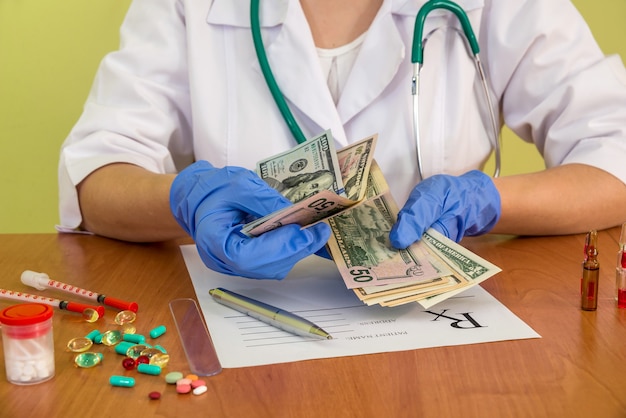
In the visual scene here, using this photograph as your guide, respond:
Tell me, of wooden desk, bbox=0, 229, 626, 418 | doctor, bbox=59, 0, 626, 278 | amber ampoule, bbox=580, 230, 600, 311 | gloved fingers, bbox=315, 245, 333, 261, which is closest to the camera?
wooden desk, bbox=0, 229, 626, 418

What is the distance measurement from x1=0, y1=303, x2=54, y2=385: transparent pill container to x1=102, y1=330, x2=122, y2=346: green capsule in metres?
0.09

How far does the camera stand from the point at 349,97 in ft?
4.44

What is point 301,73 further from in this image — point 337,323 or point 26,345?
point 26,345

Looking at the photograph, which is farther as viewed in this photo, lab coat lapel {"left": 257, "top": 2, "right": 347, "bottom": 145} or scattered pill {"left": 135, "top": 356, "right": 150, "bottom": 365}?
lab coat lapel {"left": 257, "top": 2, "right": 347, "bottom": 145}

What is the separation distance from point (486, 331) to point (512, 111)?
0.69 meters

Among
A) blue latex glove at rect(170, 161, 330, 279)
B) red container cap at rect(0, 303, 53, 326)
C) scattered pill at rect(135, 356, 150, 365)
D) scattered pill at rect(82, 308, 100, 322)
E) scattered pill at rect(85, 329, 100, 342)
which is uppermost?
red container cap at rect(0, 303, 53, 326)

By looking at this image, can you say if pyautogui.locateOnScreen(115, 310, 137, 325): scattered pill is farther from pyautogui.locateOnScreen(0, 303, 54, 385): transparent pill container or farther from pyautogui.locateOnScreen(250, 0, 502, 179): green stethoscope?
pyautogui.locateOnScreen(250, 0, 502, 179): green stethoscope

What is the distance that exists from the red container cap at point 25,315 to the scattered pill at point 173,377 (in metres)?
0.12

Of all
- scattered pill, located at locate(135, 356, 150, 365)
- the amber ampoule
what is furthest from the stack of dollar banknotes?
scattered pill, located at locate(135, 356, 150, 365)

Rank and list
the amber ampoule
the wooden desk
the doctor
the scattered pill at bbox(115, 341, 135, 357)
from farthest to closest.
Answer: the doctor, the amber ampoule, the scattered pill at bbox(115, 341, 135, 357), the wooden desk

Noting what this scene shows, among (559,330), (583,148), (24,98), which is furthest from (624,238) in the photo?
(24,98)

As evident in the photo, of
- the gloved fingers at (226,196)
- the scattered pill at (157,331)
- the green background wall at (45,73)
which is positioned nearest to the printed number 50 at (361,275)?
the gloved fingers at (226,196)

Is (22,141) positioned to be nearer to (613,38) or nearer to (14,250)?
(14,250)

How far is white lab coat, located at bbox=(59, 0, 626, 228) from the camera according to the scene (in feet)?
4.38
